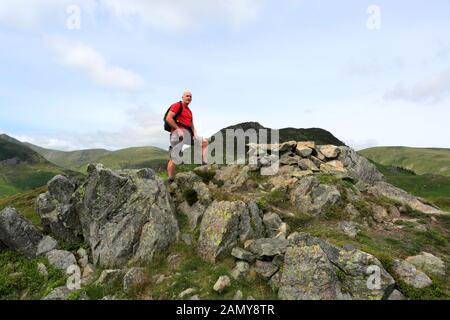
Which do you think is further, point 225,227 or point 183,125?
point 183,125

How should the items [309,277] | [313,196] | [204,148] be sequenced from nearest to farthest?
[309,277], [204,148], [313,196]

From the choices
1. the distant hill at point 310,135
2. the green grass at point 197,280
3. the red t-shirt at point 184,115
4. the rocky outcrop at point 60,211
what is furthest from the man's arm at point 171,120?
the distant hill at point 310,135

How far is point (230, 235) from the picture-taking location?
17.2 m

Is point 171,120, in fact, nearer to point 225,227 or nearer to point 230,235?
point 225,227

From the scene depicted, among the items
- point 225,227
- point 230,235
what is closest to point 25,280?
point 225,227

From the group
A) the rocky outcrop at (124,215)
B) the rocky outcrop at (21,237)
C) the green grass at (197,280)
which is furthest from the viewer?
the rocky outcrop at (21,237)

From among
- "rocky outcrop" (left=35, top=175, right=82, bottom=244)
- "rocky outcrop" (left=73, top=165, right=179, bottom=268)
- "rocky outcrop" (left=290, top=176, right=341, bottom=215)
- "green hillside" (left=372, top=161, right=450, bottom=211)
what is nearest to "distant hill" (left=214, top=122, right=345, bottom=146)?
"green hillside" (left=372, top=161, right=450, bottom=211)

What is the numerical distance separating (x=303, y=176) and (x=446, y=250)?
1008 cm

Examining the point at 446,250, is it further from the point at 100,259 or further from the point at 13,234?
the point at 13,234

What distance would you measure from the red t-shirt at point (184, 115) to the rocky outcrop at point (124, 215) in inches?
141

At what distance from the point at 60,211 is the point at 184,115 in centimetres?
928

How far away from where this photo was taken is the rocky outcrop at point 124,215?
56.1 ft

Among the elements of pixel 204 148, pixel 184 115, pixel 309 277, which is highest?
pixel 184 115

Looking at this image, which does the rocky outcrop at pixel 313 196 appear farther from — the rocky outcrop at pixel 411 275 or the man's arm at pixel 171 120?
the man's arm at pixel 171 120
